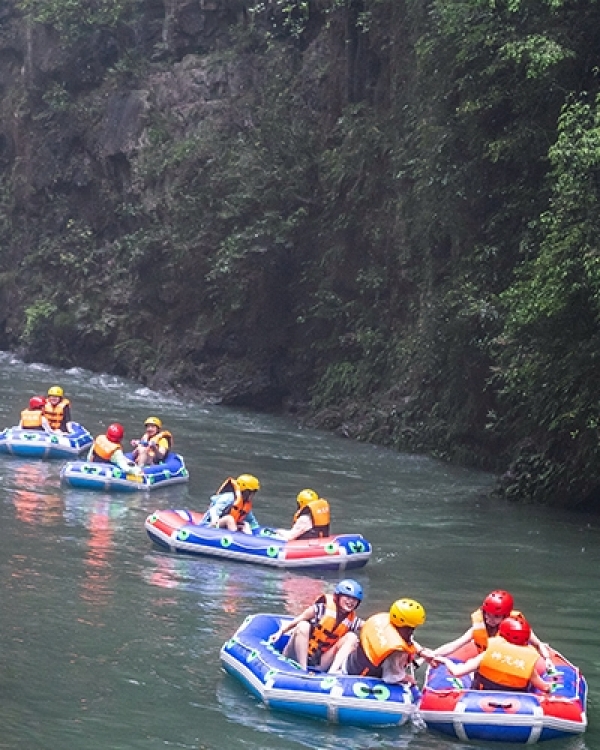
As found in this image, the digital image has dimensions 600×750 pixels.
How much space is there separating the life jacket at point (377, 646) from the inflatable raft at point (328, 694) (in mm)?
143

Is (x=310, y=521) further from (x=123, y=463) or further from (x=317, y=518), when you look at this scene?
(x=123, y=463)

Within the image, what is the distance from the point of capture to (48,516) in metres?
16.8

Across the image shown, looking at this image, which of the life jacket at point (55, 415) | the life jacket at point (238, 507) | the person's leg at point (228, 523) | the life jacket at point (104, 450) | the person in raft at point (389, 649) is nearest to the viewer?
the person in raft at point (389, 649)

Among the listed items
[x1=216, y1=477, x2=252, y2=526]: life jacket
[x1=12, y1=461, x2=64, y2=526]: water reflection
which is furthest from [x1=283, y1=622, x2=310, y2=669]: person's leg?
[x1=12, y1=461, x2=64, y2=526]: water reflection

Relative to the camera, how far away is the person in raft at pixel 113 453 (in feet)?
64.1

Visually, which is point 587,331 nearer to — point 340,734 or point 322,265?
point 340,734

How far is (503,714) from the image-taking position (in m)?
9.94

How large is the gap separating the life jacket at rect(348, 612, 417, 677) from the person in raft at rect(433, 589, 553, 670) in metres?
0.41

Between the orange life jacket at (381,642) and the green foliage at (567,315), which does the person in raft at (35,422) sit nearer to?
the green foliage at (567,315)

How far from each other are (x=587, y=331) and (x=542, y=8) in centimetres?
524

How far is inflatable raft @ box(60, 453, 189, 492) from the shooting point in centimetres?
1909

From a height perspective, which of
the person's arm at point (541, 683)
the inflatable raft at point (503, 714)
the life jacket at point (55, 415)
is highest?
the life jacket at point (55, 415)

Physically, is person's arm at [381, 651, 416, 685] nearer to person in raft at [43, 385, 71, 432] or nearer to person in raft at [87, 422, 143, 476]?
person in raft at [87, 422, 143, 476]

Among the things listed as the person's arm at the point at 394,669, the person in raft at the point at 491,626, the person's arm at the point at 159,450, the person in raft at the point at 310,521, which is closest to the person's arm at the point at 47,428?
the person's arm at the point at 159,450
